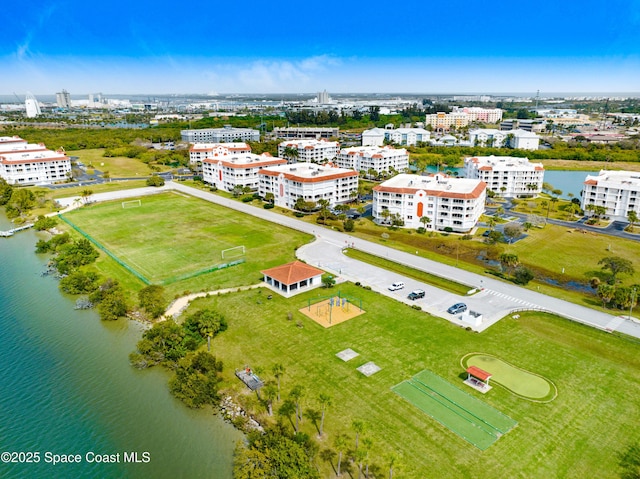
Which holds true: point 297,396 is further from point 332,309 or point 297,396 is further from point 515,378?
point 515,378

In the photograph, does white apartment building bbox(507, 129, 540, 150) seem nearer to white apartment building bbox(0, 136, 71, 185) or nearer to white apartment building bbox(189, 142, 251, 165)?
white apartment building bbox(189, 142, 251, 165)

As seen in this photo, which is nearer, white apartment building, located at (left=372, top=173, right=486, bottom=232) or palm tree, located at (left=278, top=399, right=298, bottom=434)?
palm tree, located at (left=278, top=399, right=298, bottom=434)

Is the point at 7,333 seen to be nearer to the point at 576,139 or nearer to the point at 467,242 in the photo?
the point at 467,242

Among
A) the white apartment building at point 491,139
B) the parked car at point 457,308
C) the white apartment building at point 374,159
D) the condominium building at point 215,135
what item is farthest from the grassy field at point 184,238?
the white apartment building at point 491,139

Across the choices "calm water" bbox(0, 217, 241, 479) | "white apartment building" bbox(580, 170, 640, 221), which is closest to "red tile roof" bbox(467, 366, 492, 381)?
"calm water" bbox(0, 217, 241, 479)

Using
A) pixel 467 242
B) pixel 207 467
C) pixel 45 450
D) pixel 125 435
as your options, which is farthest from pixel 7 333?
pixel 467 242

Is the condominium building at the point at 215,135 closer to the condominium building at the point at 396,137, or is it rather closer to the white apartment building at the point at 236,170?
the condominium building at the point at 396,137

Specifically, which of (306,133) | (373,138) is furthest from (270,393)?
(306,133)
